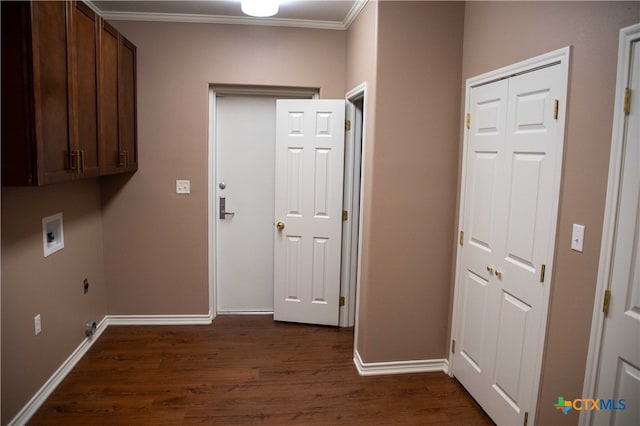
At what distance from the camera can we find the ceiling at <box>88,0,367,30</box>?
302cm

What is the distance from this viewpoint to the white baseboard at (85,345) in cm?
229

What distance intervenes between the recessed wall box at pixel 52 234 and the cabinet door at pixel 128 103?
64cm

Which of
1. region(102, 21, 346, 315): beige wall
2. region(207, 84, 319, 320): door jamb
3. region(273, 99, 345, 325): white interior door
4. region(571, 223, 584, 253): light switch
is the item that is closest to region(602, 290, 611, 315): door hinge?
region(571, 223, 584, 253): light switch

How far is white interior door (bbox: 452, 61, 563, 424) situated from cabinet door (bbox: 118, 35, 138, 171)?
8.13 feet

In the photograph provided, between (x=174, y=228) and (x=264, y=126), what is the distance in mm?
1216

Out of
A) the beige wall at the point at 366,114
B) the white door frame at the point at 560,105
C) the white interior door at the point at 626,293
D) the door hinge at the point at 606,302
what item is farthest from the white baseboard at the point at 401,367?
the door hinge at the point at 606,302

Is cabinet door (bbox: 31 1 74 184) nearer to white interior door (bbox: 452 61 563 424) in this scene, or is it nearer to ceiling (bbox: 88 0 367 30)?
ceiling (bbox: 88 0 367 30)

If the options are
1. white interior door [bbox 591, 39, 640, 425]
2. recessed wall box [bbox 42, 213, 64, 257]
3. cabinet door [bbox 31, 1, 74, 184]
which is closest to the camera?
white interior door [bbox 591, 39, 640, 425]

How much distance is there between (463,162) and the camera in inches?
105

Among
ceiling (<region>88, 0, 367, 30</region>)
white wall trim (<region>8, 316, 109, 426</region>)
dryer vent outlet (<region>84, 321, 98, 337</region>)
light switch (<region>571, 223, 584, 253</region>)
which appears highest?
ceiling (<region>88, 0, 367, 30</region>)

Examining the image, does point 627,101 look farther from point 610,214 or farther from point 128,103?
point 128,103

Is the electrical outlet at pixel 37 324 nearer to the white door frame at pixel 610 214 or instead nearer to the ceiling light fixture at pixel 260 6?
the ceiling light fixture at pixel 260 6

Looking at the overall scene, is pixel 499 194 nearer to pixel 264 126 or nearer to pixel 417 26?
pixel 417 26

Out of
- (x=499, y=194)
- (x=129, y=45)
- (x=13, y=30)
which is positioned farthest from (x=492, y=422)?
(x=129, y=45)
